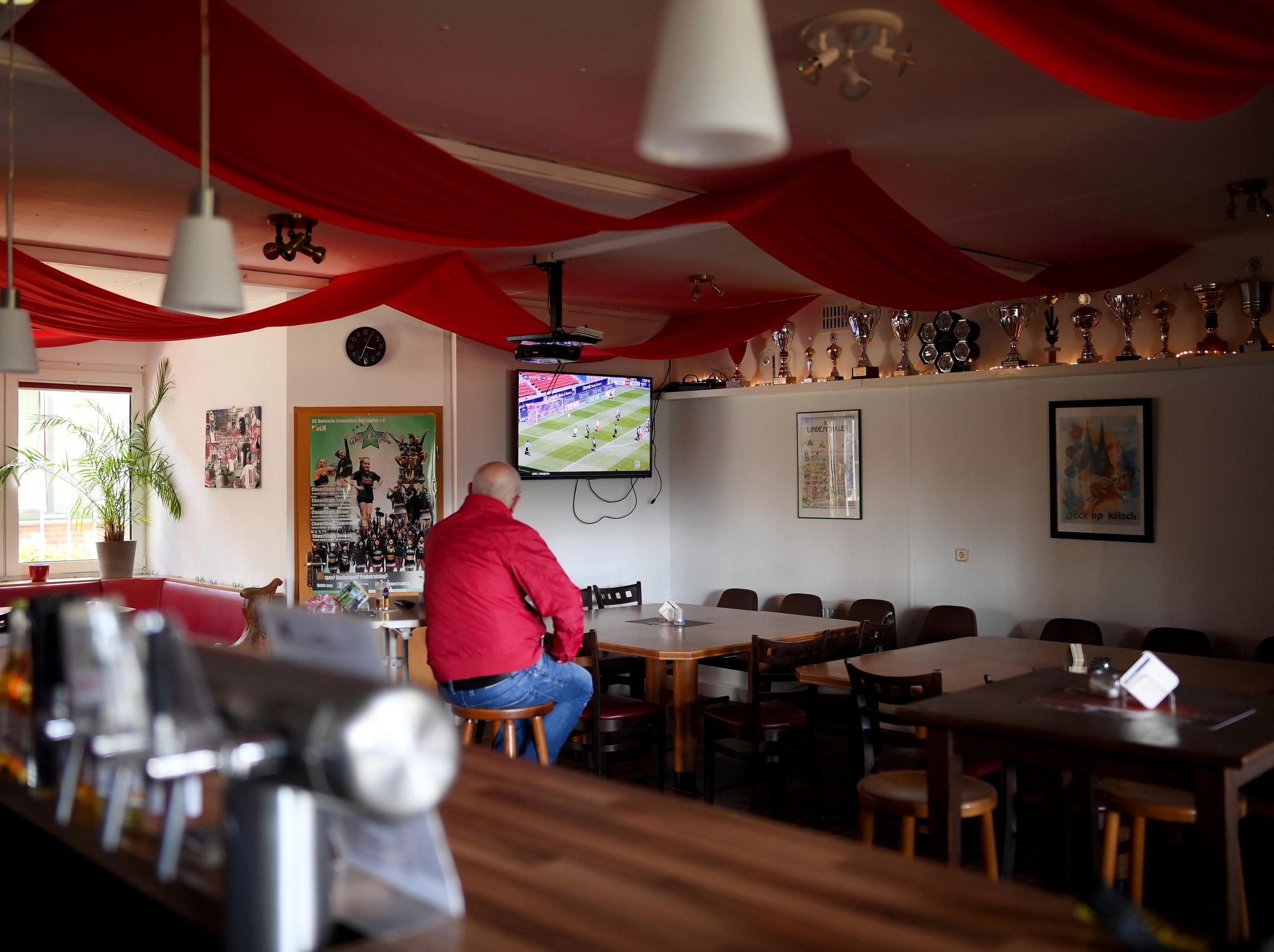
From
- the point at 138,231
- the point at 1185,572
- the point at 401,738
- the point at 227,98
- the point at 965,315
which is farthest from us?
the point at 965,315

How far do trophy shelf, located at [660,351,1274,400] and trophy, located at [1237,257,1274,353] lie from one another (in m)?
0.13

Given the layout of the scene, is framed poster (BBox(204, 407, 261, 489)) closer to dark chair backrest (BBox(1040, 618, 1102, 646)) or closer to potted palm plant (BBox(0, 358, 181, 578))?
potted palm plant (BBox(0, 358, 181, 578))

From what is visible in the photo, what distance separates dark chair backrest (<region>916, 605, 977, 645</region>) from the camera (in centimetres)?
677

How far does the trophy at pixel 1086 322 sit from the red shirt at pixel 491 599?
3.93 metres

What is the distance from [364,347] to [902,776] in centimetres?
488

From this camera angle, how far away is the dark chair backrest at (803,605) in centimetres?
758

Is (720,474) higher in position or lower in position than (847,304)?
lower

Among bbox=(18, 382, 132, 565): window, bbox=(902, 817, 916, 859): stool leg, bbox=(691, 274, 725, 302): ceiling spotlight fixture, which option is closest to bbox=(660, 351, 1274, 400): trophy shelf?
bbox=(691, 274, 725, 302): ceiling spotlight fixture

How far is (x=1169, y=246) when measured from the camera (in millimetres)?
6227

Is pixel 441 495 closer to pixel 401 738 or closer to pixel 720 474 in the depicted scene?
pixel 720 474

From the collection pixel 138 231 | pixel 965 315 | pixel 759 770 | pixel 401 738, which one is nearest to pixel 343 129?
pixel 401 738

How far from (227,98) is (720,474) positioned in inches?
239

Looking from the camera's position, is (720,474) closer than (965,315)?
No

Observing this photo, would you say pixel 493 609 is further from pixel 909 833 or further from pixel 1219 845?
pixel 1219 845
